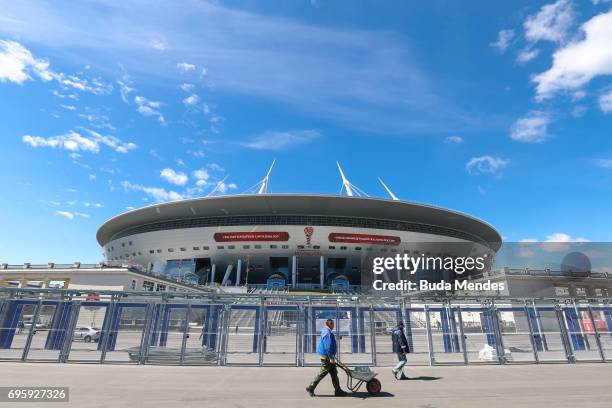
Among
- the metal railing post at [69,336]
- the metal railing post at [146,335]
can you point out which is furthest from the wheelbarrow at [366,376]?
the metal railing post at [69,336]

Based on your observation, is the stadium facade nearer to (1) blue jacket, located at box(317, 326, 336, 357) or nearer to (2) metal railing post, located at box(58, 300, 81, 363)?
(2) metal railing post, located at box(58, 300, 81, 363)

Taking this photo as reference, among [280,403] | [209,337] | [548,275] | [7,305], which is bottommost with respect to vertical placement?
[280,403]

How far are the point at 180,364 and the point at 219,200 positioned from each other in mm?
54127

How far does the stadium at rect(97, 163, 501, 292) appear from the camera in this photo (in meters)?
64.9

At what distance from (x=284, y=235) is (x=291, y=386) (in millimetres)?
56328

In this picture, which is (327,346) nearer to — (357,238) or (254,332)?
(254,332)

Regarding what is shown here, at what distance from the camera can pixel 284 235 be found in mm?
64938

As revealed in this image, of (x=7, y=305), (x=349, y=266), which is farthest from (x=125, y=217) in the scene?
(x=7, y=305)

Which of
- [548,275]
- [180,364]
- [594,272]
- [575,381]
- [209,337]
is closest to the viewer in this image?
[575,381]

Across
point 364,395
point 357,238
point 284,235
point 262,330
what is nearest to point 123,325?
point 262,330

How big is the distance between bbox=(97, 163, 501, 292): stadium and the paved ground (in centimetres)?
5196

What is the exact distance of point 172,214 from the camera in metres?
69.0

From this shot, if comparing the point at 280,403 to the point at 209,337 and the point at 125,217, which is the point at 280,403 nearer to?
the point at 209,337

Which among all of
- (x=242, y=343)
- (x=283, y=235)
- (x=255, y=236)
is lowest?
→ (x=242, y=343)
